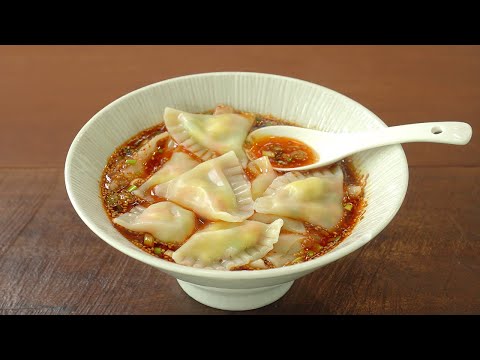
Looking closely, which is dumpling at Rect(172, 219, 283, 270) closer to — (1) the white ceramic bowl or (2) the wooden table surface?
(1) the white ceramic bowl

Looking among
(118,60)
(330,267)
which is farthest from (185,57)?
(330,267)

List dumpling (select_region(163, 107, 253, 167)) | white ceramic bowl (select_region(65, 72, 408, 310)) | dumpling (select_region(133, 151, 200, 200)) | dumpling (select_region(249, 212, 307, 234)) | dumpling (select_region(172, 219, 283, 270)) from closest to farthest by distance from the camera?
white ceramic bowl (select_region(65, 72, 408, 310)) < dumpling (select_region(172, 219, 283, 270)) < dumpling (select_region(249, 212, 307, 234)) < dumpling (select_region(133, 151, 200, 200)) < dumpling (select_region(163, 107, 253, 167))

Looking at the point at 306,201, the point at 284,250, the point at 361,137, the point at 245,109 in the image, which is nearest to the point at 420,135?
the point at 361,137

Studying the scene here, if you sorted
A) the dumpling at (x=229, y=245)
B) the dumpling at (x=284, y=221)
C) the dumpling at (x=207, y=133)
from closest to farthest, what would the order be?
1. the dumpling at (x=229, y=245)
2. the dumpling at (x=284, y=221)
3. the dumpling at (x=207, y=133)

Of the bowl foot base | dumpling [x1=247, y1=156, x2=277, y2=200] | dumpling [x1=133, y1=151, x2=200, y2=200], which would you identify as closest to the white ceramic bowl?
the bowl foot base

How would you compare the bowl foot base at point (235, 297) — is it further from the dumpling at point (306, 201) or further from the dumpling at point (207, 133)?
the dumpling at point (207, 133)

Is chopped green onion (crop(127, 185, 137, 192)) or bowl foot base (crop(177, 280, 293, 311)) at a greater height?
chopped green onion (crop(127, 185, 137, 192))

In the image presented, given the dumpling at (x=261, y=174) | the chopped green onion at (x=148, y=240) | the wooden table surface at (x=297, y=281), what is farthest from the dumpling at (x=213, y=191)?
the wooden table surface at (x=297, y=281)
